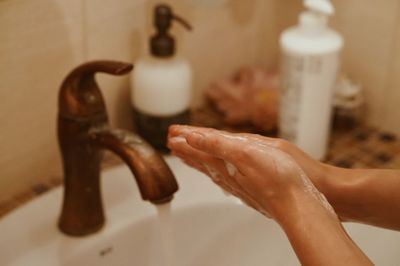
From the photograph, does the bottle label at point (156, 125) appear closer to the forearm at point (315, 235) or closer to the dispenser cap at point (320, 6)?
the dispenser cap at point (320, 6)

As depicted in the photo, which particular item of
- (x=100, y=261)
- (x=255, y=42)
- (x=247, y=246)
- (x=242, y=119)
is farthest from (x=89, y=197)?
(x=255, y=42)

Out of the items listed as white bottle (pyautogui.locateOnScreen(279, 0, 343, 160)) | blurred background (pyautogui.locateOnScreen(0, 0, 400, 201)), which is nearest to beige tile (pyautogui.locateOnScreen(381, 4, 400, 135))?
blurred background (pyautogui.locateOnScreen(0, 0, 400, 201))

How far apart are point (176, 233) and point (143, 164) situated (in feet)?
0.58

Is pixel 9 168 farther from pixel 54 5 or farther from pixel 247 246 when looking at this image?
pixel 247 246

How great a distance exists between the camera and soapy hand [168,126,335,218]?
48 cm

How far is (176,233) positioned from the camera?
28.4 inches

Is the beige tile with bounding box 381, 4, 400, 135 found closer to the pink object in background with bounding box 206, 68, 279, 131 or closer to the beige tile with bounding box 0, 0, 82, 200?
the pink object in background with bounding box 206, 68, 279, 131

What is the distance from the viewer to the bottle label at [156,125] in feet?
2.56

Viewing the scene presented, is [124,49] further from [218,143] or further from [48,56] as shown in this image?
[218,143]

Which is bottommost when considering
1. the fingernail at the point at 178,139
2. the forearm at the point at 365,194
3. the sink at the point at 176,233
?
the sink at the point at 176,233

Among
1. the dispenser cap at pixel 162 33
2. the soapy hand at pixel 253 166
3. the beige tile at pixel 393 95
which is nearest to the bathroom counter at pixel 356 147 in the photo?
the beige tile at pixel 393 95

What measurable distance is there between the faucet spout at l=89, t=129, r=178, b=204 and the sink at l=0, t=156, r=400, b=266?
0.41ft

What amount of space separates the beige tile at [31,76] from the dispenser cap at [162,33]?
0.09m

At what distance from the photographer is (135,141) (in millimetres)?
598
